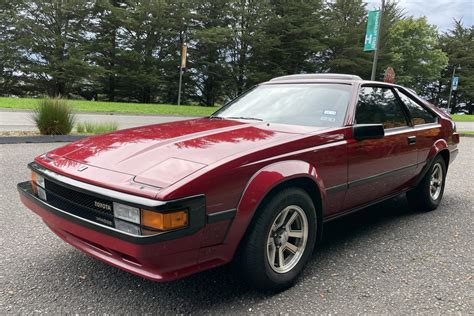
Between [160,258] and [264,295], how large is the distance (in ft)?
2.87

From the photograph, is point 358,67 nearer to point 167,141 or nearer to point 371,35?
point 371,35

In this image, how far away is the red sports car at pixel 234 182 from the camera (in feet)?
6.50

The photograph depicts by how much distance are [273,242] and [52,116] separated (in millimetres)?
7417

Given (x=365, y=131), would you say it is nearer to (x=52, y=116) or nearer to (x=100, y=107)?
(x=52, y=116)

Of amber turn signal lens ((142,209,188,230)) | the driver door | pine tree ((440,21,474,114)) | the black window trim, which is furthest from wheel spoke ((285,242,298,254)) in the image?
pine tree ((440,21,474,114))

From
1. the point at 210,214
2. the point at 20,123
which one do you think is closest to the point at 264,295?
the point at 210,214

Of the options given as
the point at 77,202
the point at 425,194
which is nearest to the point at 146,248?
the point at 77,202

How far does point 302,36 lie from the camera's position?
39.3 m

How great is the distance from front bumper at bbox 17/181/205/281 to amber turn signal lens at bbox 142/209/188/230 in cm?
4

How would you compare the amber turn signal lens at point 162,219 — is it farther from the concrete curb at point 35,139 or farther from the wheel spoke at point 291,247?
the concrete curb at point 35,139

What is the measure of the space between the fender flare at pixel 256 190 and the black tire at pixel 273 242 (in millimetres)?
76

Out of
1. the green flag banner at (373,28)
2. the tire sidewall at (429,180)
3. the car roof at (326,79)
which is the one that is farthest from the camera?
the green flag banner at (373,28)

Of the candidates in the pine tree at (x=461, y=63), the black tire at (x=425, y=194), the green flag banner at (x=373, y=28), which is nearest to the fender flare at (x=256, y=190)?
the black tire at (x=425, y=194)

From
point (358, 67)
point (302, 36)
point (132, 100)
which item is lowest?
point (132, 100)
